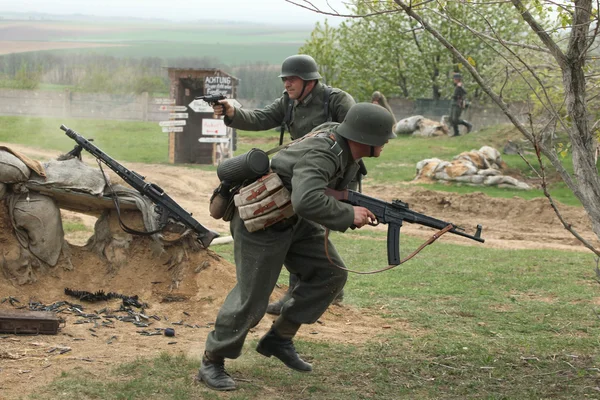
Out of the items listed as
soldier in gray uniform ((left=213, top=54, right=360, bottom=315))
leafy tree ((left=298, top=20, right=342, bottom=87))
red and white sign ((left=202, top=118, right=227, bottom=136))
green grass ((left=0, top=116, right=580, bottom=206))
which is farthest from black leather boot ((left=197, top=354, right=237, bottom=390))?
leafy tree ((left=298, top=20, right=342, bottom=87))

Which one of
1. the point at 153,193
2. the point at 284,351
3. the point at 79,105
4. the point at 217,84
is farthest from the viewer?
the point at 79,105

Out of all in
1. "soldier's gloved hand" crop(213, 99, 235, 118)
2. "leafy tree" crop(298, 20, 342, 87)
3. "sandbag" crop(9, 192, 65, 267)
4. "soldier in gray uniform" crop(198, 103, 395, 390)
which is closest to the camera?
"soldier in gray uniform" crop(198, 103, 395, 390)

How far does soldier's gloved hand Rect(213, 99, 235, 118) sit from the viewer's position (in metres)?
6.79

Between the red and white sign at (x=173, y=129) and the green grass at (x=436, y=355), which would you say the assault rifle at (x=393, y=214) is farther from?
the red and white sign at (x=173, y=129)

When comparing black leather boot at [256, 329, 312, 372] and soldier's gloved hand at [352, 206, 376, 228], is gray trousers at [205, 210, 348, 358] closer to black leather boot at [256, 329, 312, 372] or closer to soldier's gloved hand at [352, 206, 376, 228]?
black leather boot at [256, 329, 312, 372]

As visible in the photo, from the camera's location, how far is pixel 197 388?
17.4ft

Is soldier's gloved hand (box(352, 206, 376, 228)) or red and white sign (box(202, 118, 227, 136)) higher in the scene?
soldier's gloved hand (box(352, 206, 376, 228))

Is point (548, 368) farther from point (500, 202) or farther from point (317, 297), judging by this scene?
point (500, 202)

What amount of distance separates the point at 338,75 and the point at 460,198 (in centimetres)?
1856

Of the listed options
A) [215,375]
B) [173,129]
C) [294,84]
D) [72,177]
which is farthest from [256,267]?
[173,129]

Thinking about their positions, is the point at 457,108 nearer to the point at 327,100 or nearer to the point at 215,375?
the point at 327,100

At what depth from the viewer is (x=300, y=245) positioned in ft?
18.5

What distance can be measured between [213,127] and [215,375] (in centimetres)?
1696

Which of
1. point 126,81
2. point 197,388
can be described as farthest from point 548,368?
point 126,81
